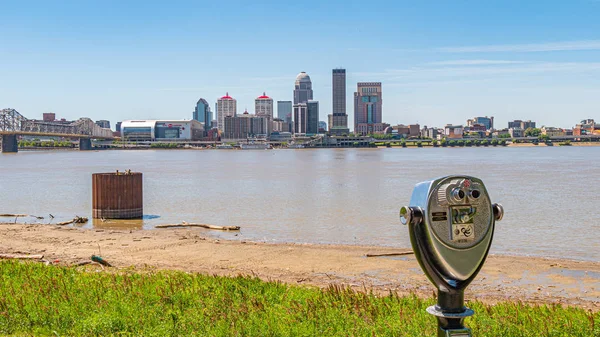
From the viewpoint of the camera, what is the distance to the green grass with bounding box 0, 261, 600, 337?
7039mm

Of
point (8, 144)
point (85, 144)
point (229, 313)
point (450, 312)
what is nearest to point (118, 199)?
point (229, 313)

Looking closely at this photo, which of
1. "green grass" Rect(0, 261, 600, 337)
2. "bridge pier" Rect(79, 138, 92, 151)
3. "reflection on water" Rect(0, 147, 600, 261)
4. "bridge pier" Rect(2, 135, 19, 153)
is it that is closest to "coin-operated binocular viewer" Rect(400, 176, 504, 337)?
"green grass" Rect(0, 261, 600, 337)

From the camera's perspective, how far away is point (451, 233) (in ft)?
14.2

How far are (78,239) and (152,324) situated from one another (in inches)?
549

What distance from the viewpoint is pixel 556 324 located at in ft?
23.9

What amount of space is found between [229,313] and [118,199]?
18.6 meters

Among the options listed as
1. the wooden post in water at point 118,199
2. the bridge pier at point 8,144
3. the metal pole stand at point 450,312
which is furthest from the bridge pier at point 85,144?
the metal pole stand at point 450,312

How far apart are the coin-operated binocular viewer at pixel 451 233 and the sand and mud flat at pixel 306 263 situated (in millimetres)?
5956

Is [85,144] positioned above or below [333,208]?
above

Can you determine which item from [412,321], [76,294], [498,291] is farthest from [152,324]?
[498,291]

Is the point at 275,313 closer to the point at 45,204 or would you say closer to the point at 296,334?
the point at 296,334

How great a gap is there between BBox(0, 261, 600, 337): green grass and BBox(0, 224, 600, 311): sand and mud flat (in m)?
2.09

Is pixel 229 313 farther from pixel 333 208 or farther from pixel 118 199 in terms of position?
pixel 333 208

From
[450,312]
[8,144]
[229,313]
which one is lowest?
[8,144]
